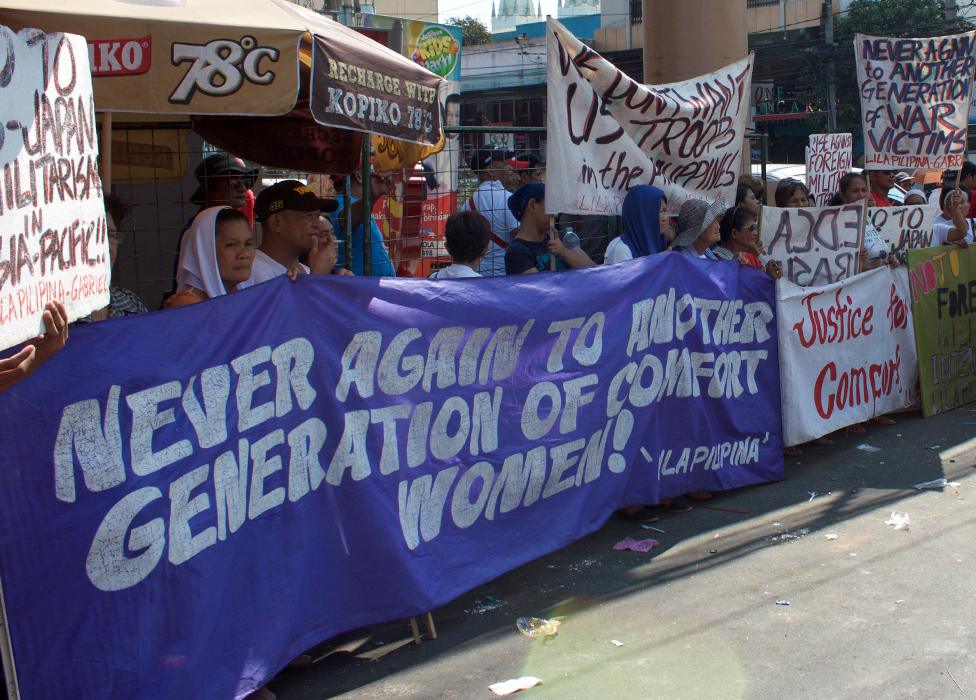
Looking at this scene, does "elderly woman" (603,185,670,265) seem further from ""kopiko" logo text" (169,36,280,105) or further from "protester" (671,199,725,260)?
""kopiko" logo text" (169,36,280,105)

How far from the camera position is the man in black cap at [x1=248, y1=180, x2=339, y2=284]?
544 cm

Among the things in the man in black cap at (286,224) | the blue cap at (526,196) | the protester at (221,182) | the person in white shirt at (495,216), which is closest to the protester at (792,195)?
the person in white shirt at (495,216)

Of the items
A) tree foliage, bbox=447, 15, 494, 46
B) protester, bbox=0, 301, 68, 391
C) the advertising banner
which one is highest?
tree foliage, bbox=447, 15, 494, 46

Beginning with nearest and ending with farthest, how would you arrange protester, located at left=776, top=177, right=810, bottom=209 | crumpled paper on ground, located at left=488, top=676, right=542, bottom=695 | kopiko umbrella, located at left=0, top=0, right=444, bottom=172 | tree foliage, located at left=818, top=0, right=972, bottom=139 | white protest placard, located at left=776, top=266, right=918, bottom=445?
kopiko umbrella, located at left=0, top=0, right=444, bottom=172, crumpled paper on ground, located at left=488, top=676, right=542, bottom=695, white protest placard, located at left=776, top=266, right=918, bottom=445, protester, located at left=776, top=177, right=810, bottom=209, tree foliage, located at left=818, top=0, right=972, bottom=139

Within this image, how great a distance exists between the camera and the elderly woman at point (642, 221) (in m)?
6.79

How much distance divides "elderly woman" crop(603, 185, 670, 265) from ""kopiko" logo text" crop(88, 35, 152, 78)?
3.26 m

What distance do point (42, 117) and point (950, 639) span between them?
3.92 metres

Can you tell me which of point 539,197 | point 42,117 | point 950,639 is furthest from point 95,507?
point 539,197

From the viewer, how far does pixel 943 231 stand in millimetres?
9641

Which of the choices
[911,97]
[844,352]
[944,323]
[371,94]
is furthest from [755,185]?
[371,94]

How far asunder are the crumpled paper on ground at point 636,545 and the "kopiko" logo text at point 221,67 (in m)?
3.06

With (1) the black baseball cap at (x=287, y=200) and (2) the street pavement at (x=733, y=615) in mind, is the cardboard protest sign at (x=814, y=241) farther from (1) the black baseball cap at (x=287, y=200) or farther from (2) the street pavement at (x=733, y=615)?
(1) the black baseball cap at (x=287, y=200)

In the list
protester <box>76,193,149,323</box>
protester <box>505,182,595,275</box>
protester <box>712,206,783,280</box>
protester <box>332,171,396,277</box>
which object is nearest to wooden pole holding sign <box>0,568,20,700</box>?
protester <box>76,193,149,323</box>

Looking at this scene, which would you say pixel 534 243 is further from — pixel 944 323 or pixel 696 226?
pixel 944 323
